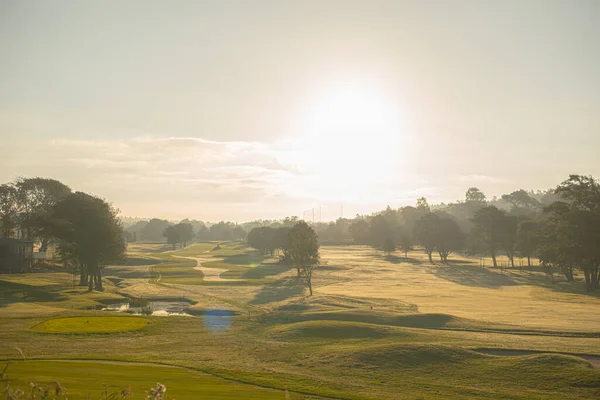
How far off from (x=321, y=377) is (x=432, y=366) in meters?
9.76

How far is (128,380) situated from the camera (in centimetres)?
2836

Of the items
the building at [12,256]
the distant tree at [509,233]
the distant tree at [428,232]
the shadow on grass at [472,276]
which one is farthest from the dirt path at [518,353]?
the distant tree at [428,232]

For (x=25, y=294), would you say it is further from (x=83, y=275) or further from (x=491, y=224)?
(x=491, y=224)

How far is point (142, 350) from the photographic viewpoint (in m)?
43.6

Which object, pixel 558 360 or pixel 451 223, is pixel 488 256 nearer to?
pixel 451 223

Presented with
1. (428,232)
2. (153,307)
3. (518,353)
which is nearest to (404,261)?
(428,232)

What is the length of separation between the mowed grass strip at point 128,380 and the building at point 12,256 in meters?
82.1

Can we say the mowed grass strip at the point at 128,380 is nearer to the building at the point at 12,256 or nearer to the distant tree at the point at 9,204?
the building at the point at 12,256

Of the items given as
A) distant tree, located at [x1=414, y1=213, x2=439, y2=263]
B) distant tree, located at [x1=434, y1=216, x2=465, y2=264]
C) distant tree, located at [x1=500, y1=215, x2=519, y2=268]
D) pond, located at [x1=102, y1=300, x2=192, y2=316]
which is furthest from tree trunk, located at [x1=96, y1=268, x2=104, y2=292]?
distant tree, located at [x1=500, y1=215, x2=519, y2=268]

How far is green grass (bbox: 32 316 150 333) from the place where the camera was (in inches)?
2051

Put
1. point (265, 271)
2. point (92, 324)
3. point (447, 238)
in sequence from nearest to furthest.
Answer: point (92, 324) < point (265, 271) < point (447, 238)

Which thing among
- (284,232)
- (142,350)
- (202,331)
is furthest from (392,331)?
(284,232)

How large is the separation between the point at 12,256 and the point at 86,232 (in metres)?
24.6

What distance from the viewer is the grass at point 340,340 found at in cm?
3344
